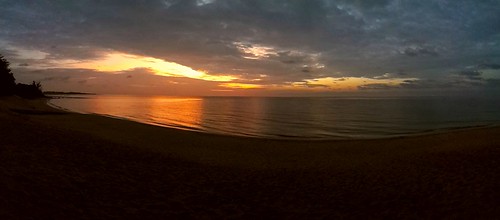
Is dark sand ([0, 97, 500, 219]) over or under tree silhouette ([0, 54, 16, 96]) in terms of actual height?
under

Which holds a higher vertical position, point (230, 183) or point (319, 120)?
point (319, 120)

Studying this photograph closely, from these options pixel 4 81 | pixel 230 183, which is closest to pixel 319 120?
pixel 230 183

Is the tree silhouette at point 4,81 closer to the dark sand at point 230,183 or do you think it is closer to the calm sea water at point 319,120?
the calm sea water at point 319,120

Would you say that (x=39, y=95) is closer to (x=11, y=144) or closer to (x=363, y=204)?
(x=11, y=144)

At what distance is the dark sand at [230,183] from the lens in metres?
8.43

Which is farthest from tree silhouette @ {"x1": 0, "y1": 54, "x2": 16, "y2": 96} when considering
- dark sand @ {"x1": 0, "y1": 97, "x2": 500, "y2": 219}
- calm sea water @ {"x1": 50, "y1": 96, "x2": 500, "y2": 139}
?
dark sand @ {"x1": 0, "y1": 97, "x2": 500, "y2": 219}

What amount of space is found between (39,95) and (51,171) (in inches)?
4825

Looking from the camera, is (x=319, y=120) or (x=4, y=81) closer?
(x=319, y=120)

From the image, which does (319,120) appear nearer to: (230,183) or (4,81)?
(230,183)

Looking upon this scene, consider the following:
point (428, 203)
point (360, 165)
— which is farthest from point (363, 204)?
point (360, 165)

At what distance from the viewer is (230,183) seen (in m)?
12.2

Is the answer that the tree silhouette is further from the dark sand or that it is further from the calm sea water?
the dark sand

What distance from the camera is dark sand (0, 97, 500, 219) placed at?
843cm

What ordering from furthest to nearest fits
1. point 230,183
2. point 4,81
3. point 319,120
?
point 4,81 → point 319,120 → point 230,183
